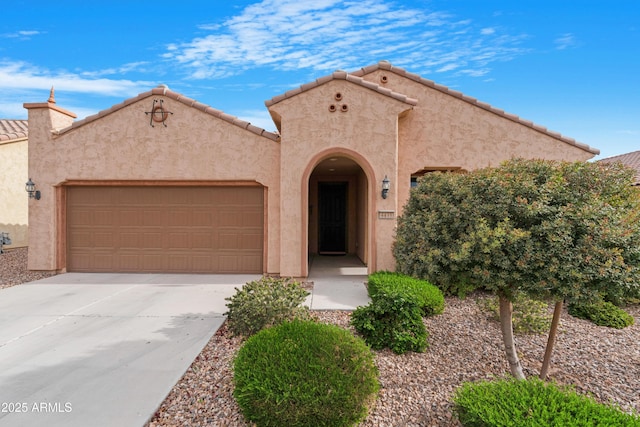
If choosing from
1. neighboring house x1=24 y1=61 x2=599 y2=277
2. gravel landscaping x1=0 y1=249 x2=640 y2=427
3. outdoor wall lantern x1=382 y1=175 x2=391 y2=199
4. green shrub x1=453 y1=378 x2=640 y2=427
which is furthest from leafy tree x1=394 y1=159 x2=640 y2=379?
neighboring house x1=24 y1=61 x2=599 y2=277

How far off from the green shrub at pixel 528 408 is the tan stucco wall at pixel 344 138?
552cm

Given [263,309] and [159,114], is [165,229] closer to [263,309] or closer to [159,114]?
[159,114]

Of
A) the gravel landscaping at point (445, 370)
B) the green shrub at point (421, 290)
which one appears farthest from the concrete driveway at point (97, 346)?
the green shrub at point (421, 290)

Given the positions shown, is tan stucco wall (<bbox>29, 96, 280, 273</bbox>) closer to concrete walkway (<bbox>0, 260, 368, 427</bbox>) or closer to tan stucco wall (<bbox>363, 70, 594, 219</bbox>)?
concrete walkway (<bbox>0, 260, 368, 427</bbox>)

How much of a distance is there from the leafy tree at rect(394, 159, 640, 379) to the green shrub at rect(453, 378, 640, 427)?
0.97 metres

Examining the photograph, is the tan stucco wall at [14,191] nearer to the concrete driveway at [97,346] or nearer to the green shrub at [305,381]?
the concrete driveway at [97,346]

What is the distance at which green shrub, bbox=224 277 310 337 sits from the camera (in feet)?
15.2

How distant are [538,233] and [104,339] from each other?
592 centimetres

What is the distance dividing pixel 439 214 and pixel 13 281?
34.9ft

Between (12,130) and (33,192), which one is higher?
(12,130)

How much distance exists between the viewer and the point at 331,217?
13.9 meters

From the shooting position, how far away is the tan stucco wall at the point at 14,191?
13188 mm

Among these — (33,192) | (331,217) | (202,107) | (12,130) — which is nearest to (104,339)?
(202,107)

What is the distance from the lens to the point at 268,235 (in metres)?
8.96
